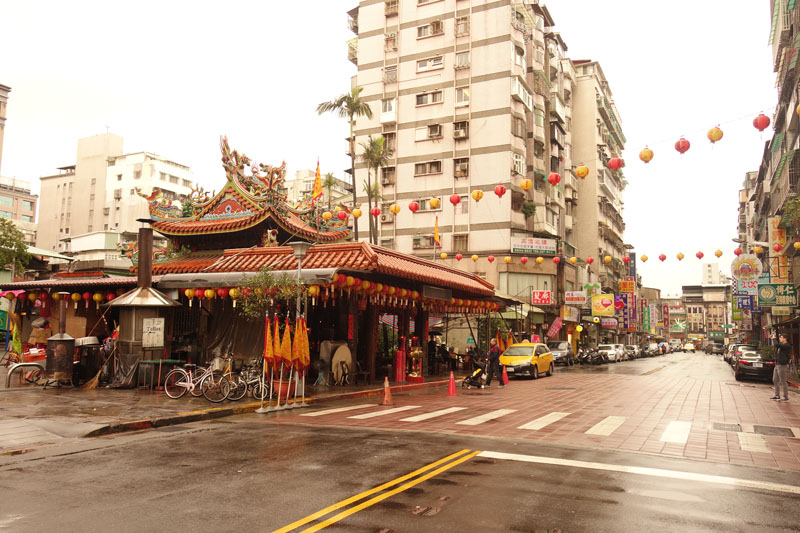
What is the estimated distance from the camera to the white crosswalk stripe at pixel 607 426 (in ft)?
37.0

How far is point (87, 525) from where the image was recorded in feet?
17.6

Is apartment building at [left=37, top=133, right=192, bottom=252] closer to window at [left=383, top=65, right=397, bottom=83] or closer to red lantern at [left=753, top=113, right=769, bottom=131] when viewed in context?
window at [left=383, top=65, right=397, bottom=83]

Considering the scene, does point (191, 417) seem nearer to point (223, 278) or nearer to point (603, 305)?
point (223, 278)

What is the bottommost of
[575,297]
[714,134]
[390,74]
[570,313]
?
[570,313]

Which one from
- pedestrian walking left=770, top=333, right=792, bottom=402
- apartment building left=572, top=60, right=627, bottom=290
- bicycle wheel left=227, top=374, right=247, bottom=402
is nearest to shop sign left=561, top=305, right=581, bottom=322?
apartment building left=572, top=60, right=627, bottom=290

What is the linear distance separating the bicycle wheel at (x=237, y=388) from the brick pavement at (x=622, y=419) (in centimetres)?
204

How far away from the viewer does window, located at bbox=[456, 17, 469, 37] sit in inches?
1813

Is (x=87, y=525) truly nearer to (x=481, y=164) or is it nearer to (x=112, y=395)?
(x=112, y=395)

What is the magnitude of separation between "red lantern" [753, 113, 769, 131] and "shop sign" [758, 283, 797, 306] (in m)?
24.7

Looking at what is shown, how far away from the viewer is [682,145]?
49.4 ft

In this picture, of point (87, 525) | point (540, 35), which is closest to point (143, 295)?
point (87, 525)

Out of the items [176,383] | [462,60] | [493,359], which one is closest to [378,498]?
[176,383]

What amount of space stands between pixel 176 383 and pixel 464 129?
113 feet

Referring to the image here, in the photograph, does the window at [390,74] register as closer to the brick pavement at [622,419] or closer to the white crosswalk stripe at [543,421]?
the brick pavement at [622,419]
